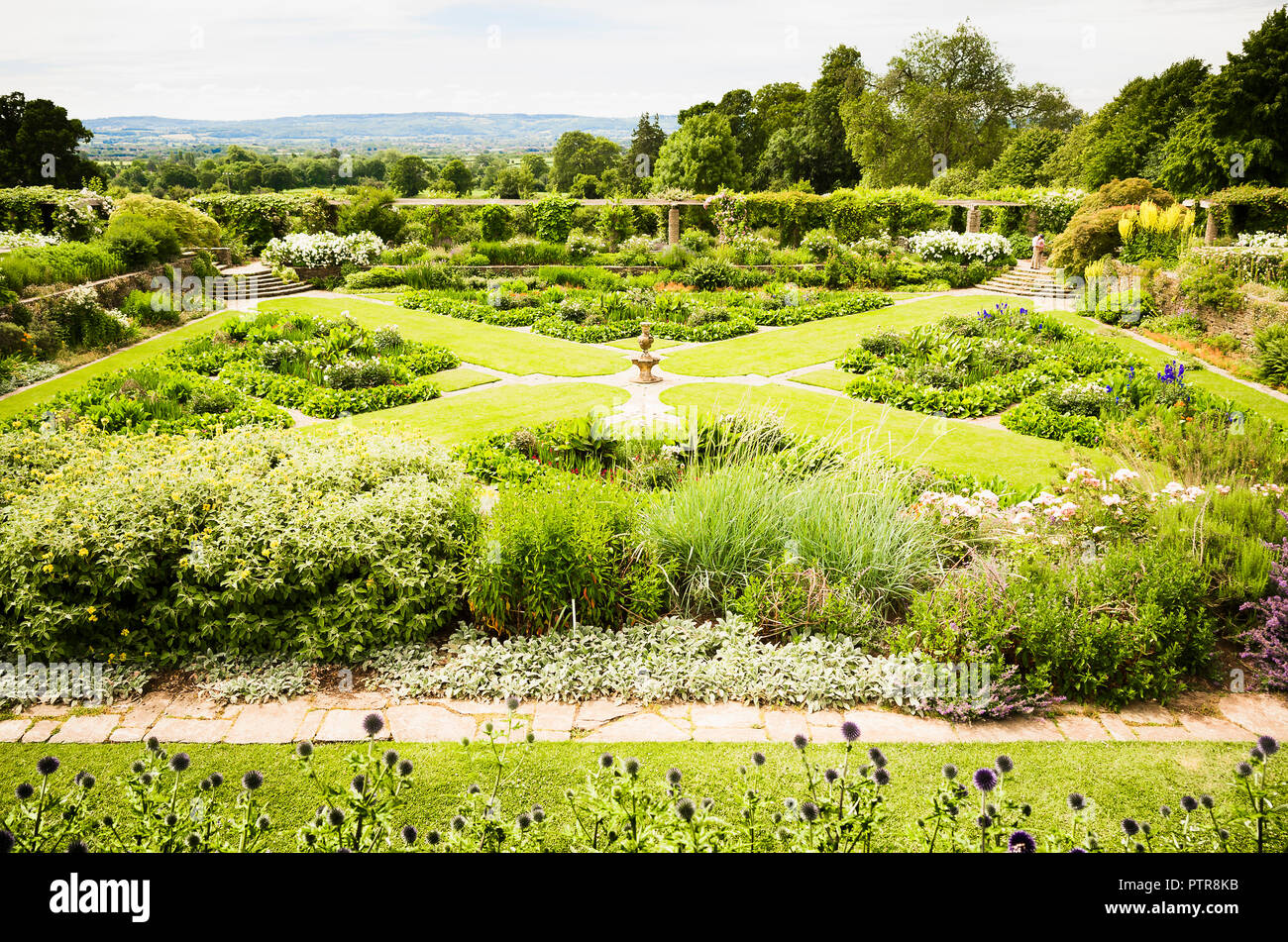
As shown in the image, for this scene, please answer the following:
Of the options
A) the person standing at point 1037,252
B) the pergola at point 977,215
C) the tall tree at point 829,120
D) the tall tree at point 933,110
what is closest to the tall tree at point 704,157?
the tall tree at point 829,120

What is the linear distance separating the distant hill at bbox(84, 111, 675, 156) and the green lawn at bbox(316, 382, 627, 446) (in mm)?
5505

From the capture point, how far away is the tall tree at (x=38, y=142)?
1675 cm

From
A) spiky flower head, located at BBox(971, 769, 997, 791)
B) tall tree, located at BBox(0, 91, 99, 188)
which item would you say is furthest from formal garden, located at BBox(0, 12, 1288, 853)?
tall tree, located at BBox(0, 91, 99, 188)

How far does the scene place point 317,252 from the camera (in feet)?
65.0

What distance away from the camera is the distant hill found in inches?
558

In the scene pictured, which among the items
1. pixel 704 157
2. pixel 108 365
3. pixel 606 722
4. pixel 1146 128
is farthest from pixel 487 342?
pixel 1146 128

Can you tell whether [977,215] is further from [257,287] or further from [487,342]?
[257,287]

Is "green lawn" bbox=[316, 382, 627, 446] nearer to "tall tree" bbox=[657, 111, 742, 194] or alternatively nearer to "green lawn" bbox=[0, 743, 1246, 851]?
"green lawn" bbox=[0, 743, 1246, 851]

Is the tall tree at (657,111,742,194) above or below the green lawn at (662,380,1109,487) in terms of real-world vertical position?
above

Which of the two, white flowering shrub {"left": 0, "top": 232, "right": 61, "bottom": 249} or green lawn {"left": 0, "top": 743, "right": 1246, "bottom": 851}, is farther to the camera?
white flowering shrub {"left": 0, "top": 232, "right": 61, "bottom": 249}

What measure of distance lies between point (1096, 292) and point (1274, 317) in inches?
171

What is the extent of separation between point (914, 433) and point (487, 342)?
754 centimetres
